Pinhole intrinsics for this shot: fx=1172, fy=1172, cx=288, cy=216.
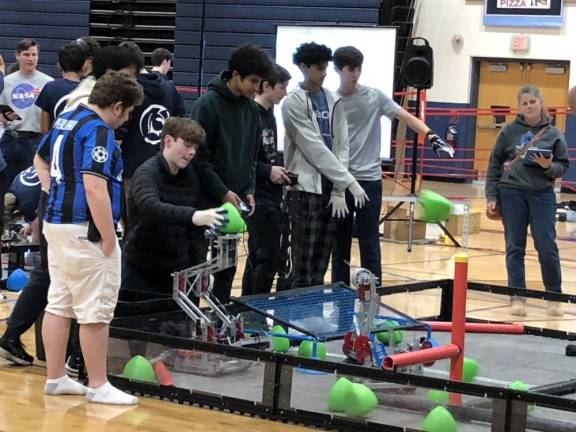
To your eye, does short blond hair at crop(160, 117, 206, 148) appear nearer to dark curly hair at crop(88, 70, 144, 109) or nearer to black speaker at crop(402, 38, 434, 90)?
dark curly hair at crop(88, 70, 144, 109)

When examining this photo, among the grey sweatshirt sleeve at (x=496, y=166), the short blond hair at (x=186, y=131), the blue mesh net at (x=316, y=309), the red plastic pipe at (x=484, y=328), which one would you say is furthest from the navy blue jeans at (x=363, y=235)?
the short blond hair at (x=186, y=131)

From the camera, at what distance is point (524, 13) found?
680 inches

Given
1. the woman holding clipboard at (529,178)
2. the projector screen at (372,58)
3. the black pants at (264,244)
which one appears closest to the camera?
the black pants at (264,244)

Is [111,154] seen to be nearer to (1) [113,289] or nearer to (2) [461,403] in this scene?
(1) [113,289]

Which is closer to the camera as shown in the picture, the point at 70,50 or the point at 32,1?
the point at 70,50

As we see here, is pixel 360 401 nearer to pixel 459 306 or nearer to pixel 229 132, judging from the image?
pixel 459 306

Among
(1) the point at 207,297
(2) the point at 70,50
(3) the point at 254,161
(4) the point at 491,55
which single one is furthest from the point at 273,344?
(4) the point at 491,55

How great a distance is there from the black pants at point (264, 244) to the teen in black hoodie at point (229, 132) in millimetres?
403

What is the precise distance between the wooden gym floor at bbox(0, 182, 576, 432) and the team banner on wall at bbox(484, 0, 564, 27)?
4776 mm

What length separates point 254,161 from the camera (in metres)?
6.02

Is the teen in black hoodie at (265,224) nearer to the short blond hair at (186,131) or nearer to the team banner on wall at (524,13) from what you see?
the short blond hair at (186,131)

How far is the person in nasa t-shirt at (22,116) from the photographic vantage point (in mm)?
8344

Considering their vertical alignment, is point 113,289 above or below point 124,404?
above

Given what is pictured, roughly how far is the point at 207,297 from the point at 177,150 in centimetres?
66
